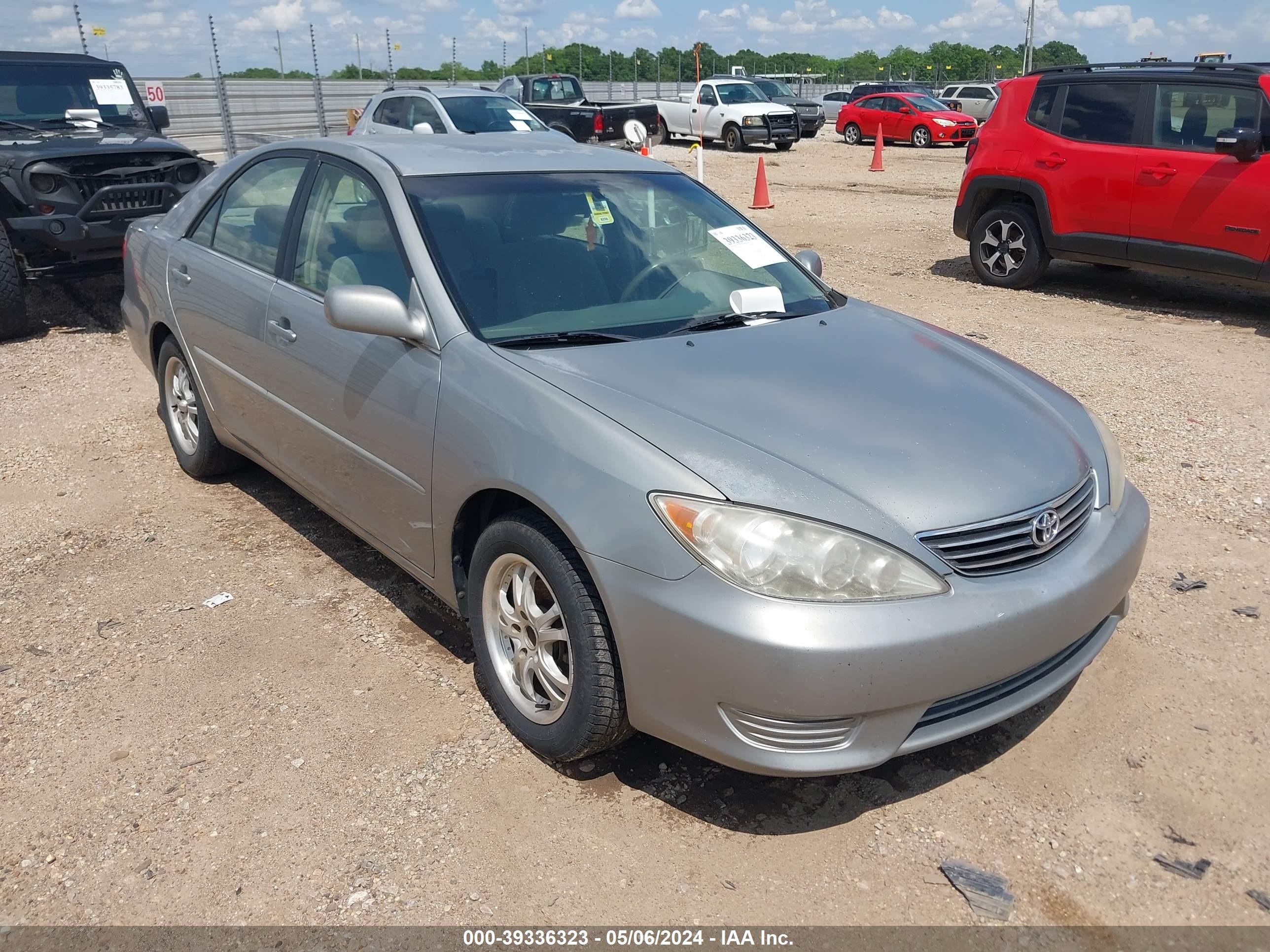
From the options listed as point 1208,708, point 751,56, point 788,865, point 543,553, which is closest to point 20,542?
point 543,553

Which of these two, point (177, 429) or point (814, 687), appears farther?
point (177, 429)

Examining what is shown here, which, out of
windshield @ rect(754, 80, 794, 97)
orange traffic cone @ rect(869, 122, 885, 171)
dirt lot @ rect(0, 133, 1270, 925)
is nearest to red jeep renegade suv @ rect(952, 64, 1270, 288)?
dirt lot @ rect(0, 133, 1270, 925)

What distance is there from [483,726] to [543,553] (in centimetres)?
78

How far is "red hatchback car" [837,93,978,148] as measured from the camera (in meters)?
26.6

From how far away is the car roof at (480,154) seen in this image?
3664 mm

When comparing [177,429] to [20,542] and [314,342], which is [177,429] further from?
[314,342]

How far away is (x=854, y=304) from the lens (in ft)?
13.0

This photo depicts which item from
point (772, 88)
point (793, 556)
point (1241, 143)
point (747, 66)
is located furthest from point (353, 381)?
point (747, 66)

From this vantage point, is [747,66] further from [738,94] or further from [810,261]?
[810,261]

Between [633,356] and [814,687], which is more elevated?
[633,356]

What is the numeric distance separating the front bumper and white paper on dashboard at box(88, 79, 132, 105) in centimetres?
931

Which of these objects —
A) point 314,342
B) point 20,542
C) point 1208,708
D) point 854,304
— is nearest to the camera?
point 1208,708

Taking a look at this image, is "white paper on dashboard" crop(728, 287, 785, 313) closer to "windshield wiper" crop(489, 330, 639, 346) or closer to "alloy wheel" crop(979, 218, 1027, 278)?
"windshield wiper" crop(489, 330, 639, 346)

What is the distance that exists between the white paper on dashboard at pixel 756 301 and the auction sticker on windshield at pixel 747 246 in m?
0.24
